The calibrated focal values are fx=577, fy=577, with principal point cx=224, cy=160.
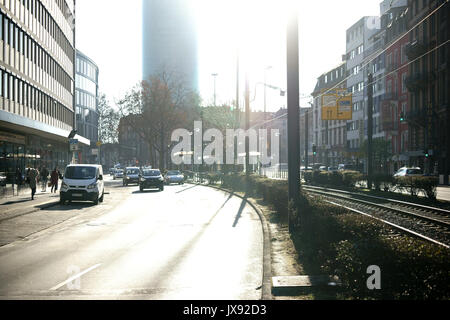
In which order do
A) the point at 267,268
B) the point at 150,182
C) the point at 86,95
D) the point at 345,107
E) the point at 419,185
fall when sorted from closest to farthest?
the point at 267,268 < the point at 419,185 < the point at 150,182 < the point at 345,107 < the point at 86,95

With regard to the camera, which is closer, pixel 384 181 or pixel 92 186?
pixel 92 186

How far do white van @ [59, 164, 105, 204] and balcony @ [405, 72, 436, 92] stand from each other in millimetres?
36469

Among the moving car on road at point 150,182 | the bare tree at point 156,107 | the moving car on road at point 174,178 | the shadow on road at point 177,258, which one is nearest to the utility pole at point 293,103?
the shadow on road at point 177,258

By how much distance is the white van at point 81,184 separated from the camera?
26.7m

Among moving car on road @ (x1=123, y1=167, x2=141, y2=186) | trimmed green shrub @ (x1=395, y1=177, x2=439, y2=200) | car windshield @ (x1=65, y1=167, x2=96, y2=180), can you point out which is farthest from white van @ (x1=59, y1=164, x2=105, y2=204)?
moving car on road @ (x1=123, y1=167, x2=141, y2=186)

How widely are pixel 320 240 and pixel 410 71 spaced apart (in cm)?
5470

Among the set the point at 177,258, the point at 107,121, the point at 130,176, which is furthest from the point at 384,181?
the point at 107,121

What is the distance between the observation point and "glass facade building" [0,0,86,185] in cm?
3105

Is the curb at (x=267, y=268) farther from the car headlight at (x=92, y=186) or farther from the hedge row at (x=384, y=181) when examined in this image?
the car headlight at (x=92, y=186)

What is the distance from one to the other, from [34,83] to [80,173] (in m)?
13.9

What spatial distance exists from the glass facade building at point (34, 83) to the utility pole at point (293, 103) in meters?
16.2

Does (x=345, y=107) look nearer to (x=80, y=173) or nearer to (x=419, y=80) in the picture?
(x=419, y=80)

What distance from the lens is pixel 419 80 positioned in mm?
55000
